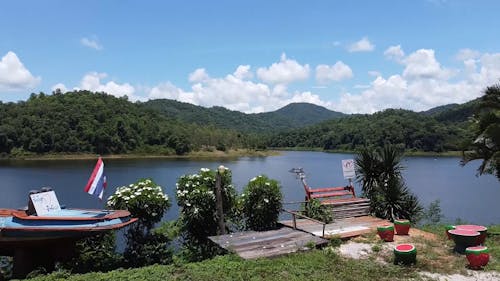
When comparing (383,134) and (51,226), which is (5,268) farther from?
(383,134)

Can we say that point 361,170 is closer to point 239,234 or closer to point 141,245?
point 239,234

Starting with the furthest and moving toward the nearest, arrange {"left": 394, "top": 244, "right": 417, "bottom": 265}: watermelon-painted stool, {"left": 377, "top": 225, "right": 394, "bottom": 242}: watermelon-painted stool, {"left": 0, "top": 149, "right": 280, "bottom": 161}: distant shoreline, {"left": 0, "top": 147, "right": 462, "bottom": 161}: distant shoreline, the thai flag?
1. {"left": 0, "top": 147, "right": 462, "bottom": 161}: distant shoreline
2. {"left": 0, "top": 149, "right": 280, "bottom": 161}: distant shoreline
3. {"left": 377, "top": 225, "right": 394, "bottom": 242}: watermelon-painted stool
4. the thai flag
5. {"left": 394, "top": 244, "right": 417, "bottom": 265}: watermelon-painted stool

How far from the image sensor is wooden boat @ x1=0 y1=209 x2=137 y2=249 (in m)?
8.16

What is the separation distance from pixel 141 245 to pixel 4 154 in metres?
85.6

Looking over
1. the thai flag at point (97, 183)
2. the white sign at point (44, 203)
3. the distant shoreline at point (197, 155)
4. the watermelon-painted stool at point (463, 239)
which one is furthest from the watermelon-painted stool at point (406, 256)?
the distant shoreline at point (197, 155)

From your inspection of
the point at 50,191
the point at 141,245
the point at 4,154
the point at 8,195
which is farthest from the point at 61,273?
the point at 4,154

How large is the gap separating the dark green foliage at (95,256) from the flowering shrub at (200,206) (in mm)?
1601

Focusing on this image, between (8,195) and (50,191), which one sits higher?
(50,191)

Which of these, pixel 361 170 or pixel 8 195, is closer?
pixel 361 170

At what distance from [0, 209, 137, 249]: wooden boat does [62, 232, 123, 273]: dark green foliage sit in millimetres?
528

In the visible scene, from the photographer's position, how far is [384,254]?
8.30 meters

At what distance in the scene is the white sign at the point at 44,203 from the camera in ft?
29.0

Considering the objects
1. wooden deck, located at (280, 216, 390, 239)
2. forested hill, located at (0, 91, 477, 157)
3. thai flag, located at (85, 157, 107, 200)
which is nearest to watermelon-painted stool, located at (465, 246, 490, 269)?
wooden deck, located at (280, 216, 390, 239)

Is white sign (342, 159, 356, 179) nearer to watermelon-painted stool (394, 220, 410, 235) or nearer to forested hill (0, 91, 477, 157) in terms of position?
watermelon-painted stool (394, 220, 410, 235)
